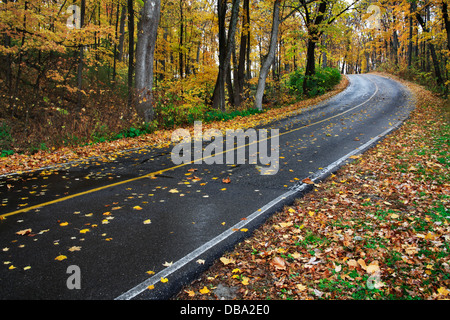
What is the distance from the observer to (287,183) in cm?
631

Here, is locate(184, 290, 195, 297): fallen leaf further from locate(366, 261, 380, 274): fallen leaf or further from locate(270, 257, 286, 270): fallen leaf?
locate(366, 261, 380, 274): fallen leaf

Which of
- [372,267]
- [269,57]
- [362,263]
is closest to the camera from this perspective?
[372,267]

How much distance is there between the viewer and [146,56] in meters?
13.3

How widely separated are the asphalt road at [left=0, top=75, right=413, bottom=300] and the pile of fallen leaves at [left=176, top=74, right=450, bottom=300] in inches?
13.9

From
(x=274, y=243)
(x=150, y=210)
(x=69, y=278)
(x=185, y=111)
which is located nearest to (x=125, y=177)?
(x=150, y=210)

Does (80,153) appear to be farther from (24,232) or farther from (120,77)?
(120,77)

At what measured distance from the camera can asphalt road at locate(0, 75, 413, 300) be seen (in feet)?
10.7

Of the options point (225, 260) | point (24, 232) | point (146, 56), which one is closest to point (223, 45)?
point (146, 56)

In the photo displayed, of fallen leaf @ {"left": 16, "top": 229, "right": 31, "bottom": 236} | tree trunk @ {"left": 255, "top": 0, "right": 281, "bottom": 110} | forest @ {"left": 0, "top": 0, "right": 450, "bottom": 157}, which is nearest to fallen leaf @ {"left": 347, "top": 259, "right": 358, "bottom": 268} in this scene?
fallen leaf @ {"left": 16, "top": 229, "right": 31, "bottom": 236}

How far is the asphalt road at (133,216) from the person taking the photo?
128 inches

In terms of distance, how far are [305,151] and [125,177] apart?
5359mm

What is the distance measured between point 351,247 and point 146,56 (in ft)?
40.9

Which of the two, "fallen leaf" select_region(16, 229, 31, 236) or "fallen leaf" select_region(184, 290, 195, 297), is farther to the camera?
"fallen leaf" select_region(16, 229, 31, 236)
